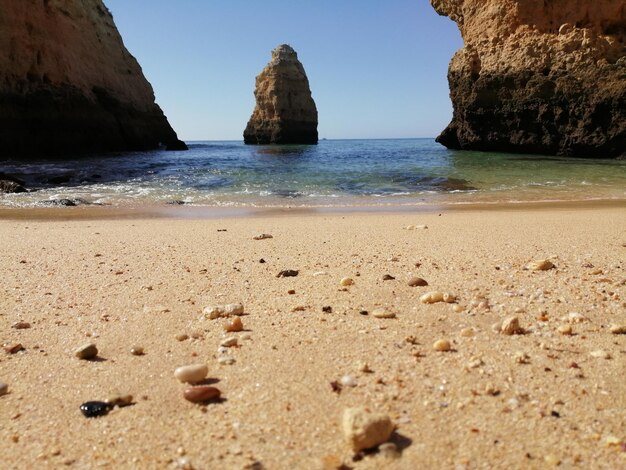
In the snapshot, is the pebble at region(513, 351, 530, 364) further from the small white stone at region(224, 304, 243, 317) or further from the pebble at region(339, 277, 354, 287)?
the small white stone at region(224, 304, 243, 317)

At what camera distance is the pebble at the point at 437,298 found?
97.9 inches

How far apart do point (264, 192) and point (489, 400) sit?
943cm

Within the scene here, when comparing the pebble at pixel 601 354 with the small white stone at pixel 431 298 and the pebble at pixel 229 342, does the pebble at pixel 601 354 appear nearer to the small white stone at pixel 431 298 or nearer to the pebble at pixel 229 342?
the small white stone at pixel 431 298

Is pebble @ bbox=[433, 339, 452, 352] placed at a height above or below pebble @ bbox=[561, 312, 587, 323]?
below

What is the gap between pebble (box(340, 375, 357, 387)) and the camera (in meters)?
1.67

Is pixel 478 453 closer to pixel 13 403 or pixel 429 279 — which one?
pixel 13 403

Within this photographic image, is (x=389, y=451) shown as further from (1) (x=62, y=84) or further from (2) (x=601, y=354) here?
(1) (x=62, y=84)

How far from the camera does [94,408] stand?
1565mm

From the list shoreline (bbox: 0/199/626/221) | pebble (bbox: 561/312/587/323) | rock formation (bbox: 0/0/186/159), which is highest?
rock formation (bbox: 0/0/186/159)

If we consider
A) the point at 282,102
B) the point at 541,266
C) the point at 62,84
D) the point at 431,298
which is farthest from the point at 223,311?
the point at 282,102

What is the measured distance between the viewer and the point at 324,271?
3.27 metres

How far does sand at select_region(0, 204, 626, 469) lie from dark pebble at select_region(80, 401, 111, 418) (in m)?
0.03

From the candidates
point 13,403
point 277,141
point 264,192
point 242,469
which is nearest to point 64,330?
point 13,403

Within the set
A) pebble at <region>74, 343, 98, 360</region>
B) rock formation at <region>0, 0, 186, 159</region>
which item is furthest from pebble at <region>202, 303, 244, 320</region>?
rock formation at <region>0, 0, 186, 159</region>
